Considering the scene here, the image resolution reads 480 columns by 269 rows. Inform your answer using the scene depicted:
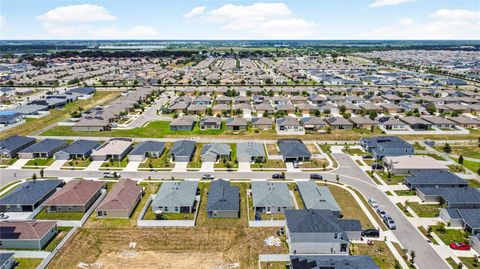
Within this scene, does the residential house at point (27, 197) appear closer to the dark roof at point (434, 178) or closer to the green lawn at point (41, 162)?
the green lawn at point (41, 162)

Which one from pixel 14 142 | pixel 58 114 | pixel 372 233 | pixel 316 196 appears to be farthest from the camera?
pixel 58 114

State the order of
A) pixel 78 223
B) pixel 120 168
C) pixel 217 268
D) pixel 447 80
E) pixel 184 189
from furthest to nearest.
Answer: pixel 447 80
pixel 120 168
pixel 184 189
pixel 78 223
pixel 217 268

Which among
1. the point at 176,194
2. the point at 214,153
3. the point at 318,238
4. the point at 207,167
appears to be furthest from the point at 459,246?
the point at 214,153

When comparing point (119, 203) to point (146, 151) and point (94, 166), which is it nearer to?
point (94, 166)

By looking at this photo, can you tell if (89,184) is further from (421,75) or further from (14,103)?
(421,75)

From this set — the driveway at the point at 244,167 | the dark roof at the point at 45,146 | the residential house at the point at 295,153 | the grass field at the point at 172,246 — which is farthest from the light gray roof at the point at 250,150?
the dark roof at the point at 45,146

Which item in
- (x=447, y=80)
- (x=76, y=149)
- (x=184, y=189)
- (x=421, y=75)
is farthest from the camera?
(x=421, y=75)

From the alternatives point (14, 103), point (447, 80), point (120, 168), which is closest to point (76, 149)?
point (120, 168)
